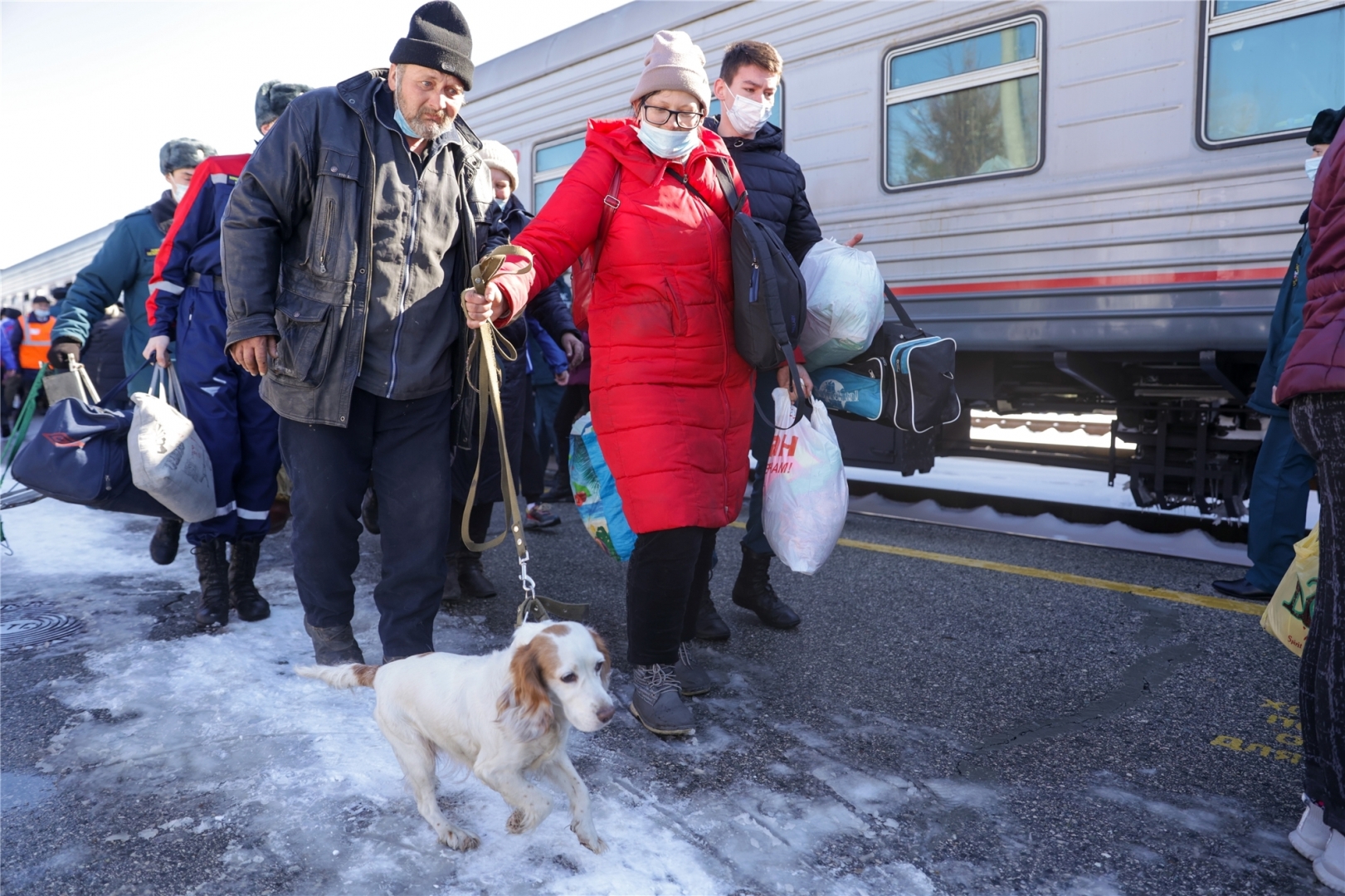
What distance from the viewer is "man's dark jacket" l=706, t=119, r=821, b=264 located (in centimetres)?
354

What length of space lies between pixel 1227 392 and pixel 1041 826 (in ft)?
11.6

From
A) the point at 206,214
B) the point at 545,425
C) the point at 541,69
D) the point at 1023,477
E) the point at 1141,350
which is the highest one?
the point at 541,69

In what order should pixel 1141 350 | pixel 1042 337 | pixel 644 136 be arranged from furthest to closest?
1. pixel 1042 337
2. pixel 1141 350
3. pixel 644 136

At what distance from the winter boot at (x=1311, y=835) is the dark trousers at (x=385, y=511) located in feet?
7.63

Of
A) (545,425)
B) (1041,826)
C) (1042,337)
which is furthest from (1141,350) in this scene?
(545,425)

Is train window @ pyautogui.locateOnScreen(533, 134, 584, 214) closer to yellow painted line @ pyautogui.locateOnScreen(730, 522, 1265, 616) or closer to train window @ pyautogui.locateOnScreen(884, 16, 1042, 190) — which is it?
train window @ pyautogui.locateOnScreen(884, 16, 1042, 190)

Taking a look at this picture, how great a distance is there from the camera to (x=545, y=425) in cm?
657

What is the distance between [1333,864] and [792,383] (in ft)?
6.50

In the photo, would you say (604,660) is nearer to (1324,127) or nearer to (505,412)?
(505,412)

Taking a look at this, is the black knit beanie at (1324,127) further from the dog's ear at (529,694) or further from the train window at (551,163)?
the train window at (551,163)

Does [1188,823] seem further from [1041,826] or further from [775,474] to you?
[775,474]

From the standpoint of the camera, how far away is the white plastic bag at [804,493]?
319 cm

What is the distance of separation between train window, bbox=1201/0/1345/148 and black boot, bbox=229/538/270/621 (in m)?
4.76

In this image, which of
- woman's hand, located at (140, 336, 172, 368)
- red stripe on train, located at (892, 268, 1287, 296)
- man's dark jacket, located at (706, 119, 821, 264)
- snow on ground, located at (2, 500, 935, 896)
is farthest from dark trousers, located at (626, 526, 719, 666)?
red stripe on train, located at (892, 268, 1287, 296)
